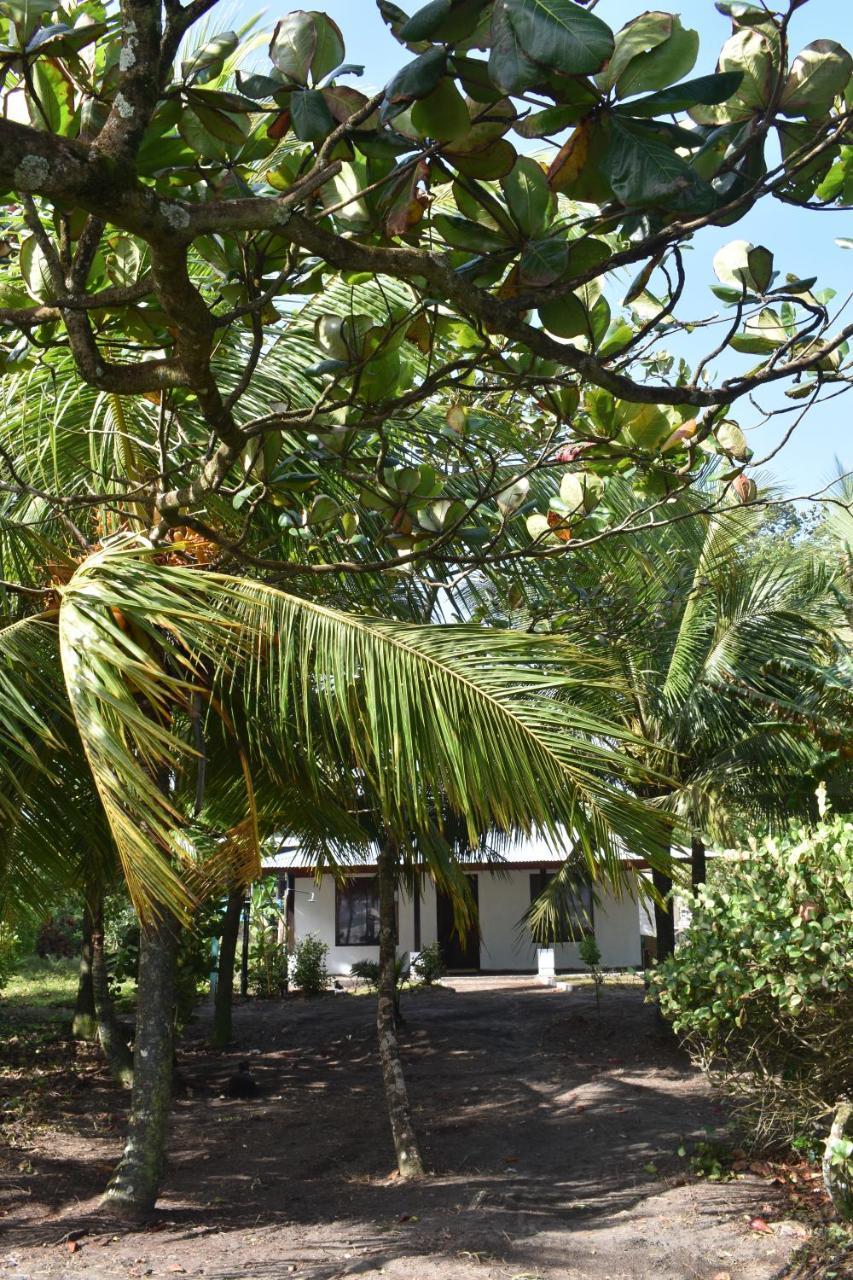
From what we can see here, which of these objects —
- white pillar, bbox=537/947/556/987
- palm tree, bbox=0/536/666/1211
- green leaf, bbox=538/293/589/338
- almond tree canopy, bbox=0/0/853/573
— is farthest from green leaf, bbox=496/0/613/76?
white pillar, bbox=537/947/556/987

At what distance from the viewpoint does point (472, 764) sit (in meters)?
3.60

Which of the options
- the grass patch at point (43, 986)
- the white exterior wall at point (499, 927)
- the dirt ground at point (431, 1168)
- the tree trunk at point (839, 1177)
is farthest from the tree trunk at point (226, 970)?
the white exterior wall at point (499, 927)

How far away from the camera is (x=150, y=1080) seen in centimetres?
619

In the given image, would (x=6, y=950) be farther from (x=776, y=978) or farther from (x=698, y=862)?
(x=776, y=978)

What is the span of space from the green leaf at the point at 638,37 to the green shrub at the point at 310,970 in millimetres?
18761

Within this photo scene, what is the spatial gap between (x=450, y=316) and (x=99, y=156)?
4.36 ft

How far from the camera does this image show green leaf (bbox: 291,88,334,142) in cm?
209

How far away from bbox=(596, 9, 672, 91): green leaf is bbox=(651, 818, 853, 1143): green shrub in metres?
4.47

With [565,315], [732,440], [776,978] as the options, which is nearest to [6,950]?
[776,978]

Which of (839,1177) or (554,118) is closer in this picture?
(554,118)

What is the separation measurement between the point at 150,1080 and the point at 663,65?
5.88 m

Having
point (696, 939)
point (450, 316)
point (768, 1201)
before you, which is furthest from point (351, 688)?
point (768, 1201)

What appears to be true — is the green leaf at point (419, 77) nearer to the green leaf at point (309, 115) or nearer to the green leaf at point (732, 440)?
the green leaf at point (309, 115)

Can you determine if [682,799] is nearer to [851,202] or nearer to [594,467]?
[594,467]
